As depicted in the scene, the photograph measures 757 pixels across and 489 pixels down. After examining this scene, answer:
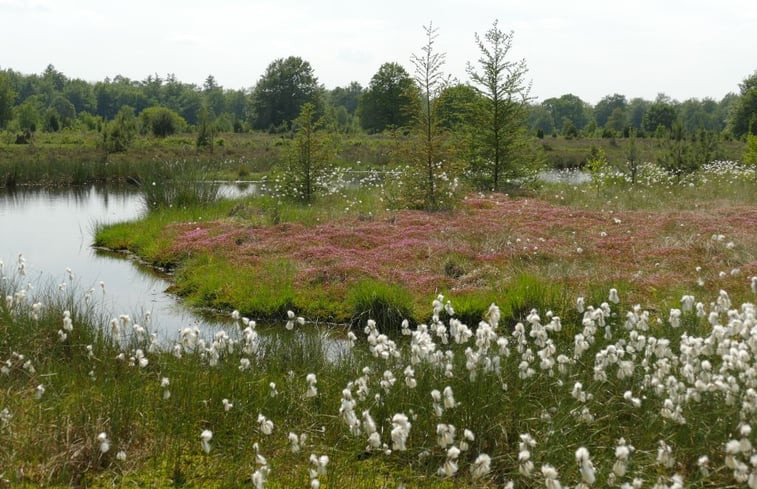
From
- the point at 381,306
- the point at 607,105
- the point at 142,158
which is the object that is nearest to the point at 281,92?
the point at 142,158

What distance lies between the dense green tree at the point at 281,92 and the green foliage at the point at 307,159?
66637mm

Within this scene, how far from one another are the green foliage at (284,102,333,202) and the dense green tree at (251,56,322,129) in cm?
6664

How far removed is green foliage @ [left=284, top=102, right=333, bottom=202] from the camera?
2108cm

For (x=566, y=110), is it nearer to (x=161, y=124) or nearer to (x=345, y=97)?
(x=345, y=97)

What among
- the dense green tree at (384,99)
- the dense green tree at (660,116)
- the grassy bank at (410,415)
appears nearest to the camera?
the grassy bank at (410,415)

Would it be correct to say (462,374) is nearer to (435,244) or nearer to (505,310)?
(505,310)

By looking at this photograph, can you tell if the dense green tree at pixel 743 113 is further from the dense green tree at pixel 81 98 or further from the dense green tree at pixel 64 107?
the dense green tree at pixel 81 98

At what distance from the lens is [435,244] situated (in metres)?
14.1

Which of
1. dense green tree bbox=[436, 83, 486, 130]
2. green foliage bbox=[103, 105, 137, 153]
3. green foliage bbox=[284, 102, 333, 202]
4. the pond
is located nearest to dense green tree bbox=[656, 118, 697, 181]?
dense green tree bbox=[436, 83, 486, 130]

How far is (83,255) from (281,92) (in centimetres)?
7407

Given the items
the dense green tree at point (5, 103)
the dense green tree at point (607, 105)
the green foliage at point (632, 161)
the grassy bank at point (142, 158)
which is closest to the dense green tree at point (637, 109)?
the dense green tree at point (607, 105)

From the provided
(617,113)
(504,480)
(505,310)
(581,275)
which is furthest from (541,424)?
(617,113)

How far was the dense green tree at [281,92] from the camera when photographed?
8744cm

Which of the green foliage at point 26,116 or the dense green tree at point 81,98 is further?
the dense green tree at point 81,98
